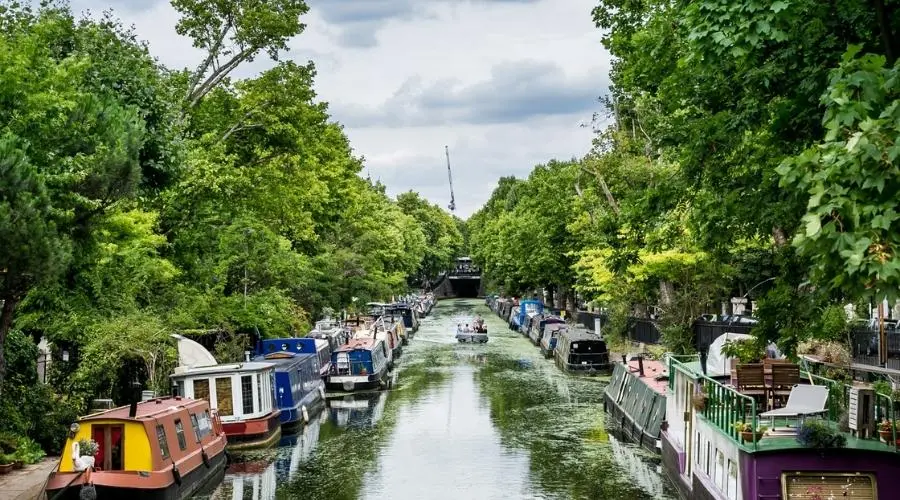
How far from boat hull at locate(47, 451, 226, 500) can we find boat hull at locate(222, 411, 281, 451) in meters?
6.35

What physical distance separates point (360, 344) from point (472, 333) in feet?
76.4

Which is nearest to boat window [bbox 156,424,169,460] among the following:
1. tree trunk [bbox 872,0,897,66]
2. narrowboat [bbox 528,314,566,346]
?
tree trunk [bbox 872,0,897,66]

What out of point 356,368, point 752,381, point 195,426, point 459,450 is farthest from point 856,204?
point 356,368

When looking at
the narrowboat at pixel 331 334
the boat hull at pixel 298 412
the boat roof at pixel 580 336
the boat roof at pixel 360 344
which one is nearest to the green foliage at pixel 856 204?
the boat hull at pixel 298 412

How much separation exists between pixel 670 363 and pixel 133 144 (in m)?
13.5

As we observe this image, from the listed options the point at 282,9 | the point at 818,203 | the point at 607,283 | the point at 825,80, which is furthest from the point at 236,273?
the point at 818,203

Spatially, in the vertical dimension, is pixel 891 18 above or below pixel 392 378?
above

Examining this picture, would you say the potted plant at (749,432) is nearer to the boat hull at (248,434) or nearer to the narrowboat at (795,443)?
the narrowboat at (795,443)

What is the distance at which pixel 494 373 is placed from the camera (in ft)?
167

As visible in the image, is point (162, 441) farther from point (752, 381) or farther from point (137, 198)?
point (752, 381)

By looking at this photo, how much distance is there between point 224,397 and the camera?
29.8 meters

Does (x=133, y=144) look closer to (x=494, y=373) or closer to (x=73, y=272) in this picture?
(x=73, y=272)

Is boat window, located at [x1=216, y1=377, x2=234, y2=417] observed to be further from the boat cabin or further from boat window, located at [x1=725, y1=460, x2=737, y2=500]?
boat window, located at [x1=725, y1=460, x2=737, y2=500]

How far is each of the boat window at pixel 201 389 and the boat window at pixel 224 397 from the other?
39cm
